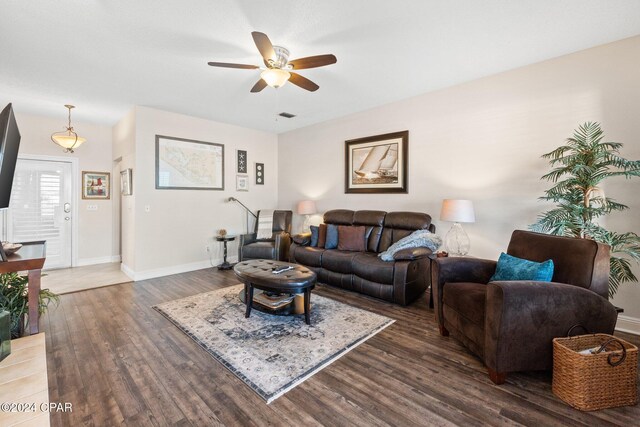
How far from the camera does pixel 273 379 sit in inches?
73.2

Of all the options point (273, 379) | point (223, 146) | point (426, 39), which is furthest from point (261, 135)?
point (273, 379)

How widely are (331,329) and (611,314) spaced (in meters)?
2.03

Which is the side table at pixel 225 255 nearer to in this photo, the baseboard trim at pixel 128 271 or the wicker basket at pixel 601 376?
the baseboard trim at pixel 128 271

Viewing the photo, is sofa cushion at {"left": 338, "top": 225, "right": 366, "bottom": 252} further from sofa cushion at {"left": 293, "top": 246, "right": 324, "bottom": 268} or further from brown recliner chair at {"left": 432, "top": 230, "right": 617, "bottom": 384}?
brown recliner chair at {"left": 432, "top": 230, "right": 617, "bottom": 384}

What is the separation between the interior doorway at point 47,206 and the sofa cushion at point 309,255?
4313 mm

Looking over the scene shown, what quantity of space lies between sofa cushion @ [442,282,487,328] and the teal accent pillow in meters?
0.20

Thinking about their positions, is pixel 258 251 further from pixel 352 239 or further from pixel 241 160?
pixel 241 160

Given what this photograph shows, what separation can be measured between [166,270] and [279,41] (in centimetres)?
389

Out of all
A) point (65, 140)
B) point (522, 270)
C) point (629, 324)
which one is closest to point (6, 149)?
point (522, 270)

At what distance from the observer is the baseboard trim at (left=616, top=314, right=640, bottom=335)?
2549mm

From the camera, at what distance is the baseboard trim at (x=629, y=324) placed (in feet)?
8.36

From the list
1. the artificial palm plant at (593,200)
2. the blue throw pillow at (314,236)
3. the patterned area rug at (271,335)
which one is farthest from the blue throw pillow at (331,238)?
the artificial palm plant at (593,200)

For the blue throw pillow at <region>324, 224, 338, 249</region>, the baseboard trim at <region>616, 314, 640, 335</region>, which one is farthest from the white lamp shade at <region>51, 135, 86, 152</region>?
the baseboard trim at <region>616, 314, 640, 335</region>

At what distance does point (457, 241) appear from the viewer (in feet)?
10.9
